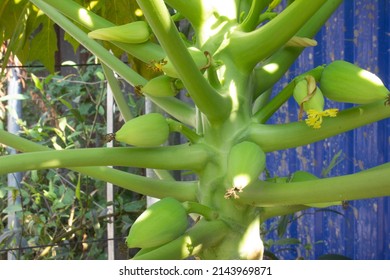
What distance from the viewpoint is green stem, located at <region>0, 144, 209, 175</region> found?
743 mm

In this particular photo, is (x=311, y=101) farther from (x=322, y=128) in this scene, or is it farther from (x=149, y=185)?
(x=149, y=185)

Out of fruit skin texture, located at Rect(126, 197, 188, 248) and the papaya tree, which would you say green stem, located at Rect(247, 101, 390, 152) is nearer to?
the papaya tree

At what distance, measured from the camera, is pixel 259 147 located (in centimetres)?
77

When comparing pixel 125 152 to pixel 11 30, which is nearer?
pixel 125 152

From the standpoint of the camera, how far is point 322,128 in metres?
0.76

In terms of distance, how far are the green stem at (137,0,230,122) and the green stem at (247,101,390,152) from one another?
0.20 feet

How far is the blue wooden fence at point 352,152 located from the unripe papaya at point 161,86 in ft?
2.68

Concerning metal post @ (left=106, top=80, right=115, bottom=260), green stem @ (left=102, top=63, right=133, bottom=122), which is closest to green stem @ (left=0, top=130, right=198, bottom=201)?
green stem @ (left=102, top=63, right=133, bottom=122)

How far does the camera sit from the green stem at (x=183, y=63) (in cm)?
64

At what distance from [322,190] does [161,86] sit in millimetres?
236

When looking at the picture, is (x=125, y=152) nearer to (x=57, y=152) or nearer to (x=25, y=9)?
(x=57, y=152)

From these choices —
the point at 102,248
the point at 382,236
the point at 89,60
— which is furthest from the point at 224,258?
the point at 89,60

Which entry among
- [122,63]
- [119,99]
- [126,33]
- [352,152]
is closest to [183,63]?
[126,33]
